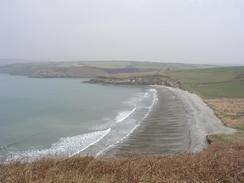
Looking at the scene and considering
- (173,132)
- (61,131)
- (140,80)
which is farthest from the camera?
(140,80)

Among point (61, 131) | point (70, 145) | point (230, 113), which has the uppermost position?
point (230, 113)

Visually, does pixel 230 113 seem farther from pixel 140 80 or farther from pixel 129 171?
pixel 140 80

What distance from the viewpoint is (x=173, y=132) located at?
35.5m

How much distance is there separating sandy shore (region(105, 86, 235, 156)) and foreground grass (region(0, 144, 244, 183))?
1148 centimetres

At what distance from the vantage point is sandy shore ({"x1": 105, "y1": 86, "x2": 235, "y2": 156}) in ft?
92.2

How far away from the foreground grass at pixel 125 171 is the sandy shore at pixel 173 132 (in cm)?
1148

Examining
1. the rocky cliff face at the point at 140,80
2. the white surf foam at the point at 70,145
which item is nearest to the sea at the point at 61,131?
the white surf foam at the point at 70,145

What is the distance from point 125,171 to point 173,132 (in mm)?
27408

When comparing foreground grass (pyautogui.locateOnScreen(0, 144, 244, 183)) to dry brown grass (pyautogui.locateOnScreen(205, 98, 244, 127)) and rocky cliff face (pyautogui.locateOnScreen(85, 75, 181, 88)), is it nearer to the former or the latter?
dry brown grass (pyautogui.locateOnScreen(205, 98, 244, 127))

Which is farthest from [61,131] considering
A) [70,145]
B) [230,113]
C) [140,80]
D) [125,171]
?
[140,80]

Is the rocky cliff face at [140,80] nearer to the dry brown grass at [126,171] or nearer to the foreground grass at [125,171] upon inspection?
the dry brown grass at [126,171]

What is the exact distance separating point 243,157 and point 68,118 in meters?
40.6

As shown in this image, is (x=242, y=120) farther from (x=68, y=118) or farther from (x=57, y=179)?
(x=57, y=179)

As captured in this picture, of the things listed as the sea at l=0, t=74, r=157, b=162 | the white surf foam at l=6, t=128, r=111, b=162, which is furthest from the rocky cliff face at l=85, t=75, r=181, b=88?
the white surf foam at l=6, t=128, r=111, b=162
